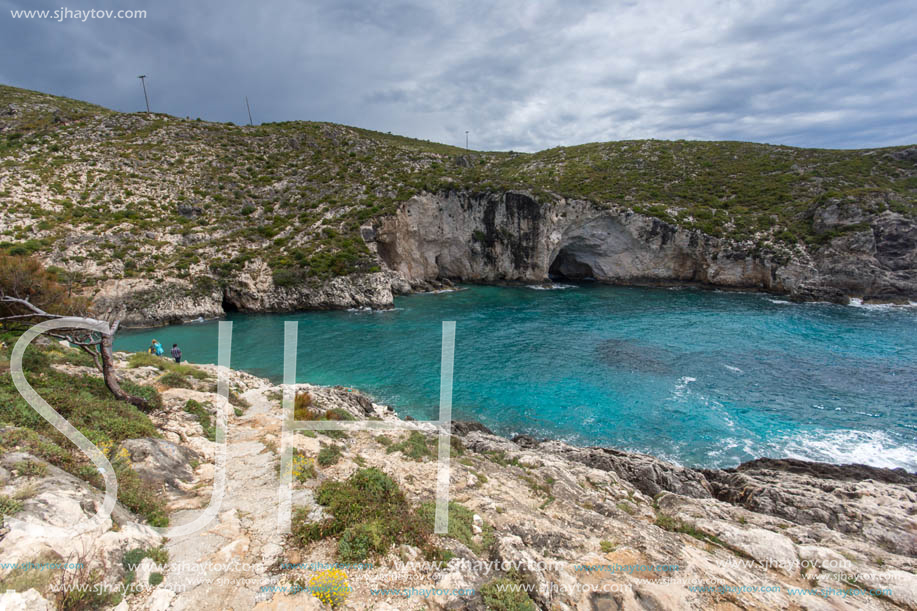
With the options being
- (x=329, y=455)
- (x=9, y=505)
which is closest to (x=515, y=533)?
(x=329, y=455)

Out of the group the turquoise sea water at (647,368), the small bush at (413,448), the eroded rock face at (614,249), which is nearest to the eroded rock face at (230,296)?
the turquoise sea water at (647,368)

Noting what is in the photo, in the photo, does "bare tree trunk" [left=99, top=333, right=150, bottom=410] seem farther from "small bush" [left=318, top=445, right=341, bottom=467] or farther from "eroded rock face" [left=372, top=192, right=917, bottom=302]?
"eroded rock face" [left=372, top=192, right=917, bottom=302]

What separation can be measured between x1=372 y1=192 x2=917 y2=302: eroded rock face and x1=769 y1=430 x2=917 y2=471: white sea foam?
29136mm

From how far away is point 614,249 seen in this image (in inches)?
1748

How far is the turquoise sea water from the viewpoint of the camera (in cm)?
1397

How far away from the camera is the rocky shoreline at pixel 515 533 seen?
4.17m

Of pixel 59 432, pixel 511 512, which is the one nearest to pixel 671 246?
pixel 511 512

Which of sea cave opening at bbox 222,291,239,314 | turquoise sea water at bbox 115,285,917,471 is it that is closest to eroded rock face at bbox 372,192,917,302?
turquoise sea water at bbox 115,285,917,471

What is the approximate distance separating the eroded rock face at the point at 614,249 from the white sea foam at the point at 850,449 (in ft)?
95.6

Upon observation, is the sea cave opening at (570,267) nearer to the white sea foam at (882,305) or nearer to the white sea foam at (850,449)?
the white sea foam at (882,305)

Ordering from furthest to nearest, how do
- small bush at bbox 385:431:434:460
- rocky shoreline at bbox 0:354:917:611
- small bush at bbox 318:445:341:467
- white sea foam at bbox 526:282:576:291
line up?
white sea foam at bbox 526:282:576:291, small bush at bbox 385:431:434:460, small bush at bbox 318:445:341:467, rocky shoreline at bbox 0:354:917:611

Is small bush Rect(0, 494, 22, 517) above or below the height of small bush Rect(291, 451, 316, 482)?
above

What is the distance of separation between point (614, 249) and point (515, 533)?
1746 inches

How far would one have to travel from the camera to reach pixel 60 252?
1083 inches
